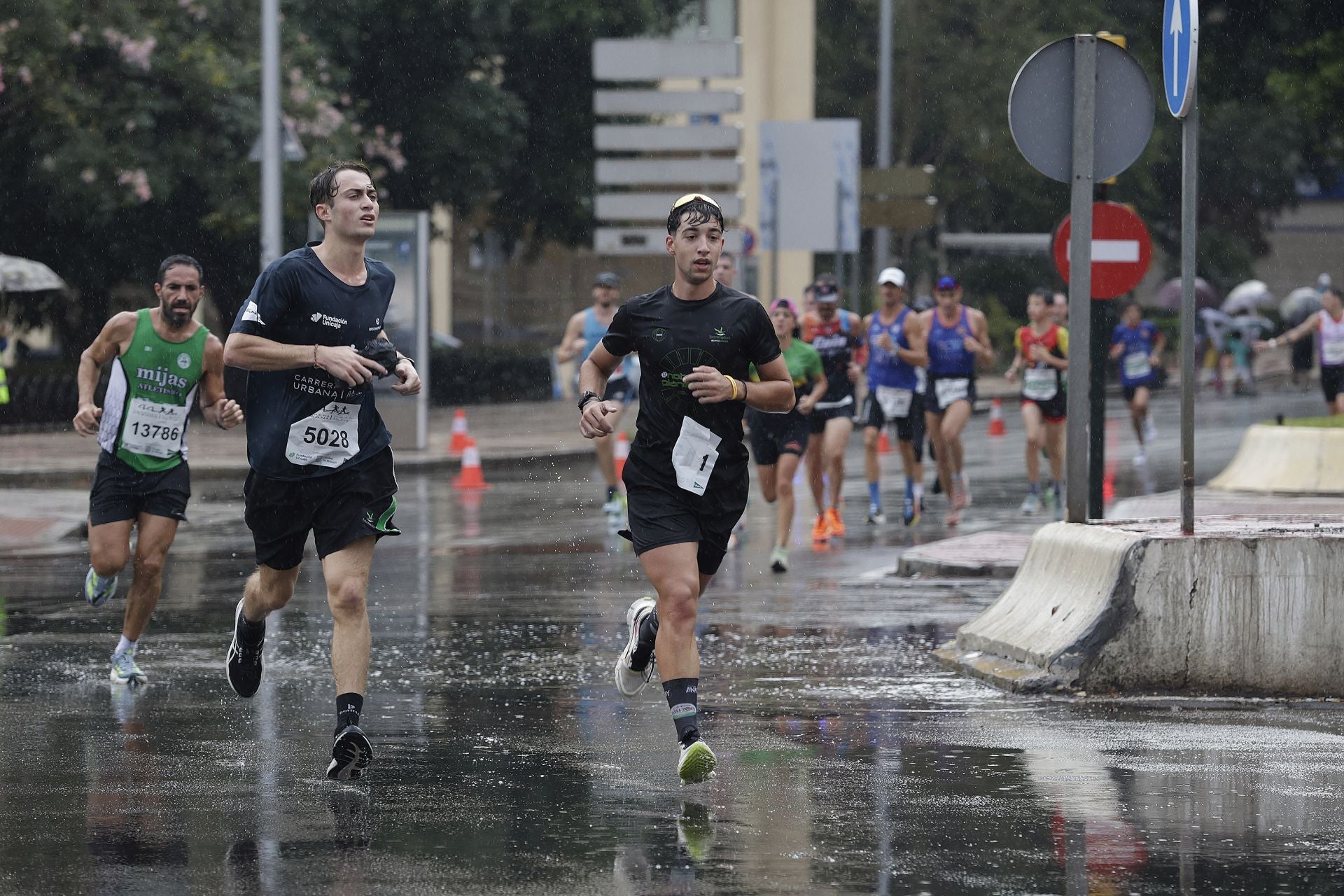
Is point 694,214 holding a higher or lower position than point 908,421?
higher

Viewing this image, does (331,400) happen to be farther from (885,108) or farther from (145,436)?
(885,108)

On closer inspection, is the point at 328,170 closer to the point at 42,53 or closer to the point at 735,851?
the point at 735,851

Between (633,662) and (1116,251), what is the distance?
4.63 metres

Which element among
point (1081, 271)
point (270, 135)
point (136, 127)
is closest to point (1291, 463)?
point (1081, 271)

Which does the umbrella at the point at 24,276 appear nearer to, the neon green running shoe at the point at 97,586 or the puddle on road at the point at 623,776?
the puddle on road at the point at 623,776

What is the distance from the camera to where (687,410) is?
285 inches

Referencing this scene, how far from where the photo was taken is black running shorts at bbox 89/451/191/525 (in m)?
9.47

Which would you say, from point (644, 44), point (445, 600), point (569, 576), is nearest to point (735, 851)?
point (445, 600)

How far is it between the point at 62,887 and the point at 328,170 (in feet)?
9.36

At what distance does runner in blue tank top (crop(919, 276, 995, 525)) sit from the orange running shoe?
3.78ft

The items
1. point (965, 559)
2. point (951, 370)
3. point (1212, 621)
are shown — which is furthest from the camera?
point (951, 370)

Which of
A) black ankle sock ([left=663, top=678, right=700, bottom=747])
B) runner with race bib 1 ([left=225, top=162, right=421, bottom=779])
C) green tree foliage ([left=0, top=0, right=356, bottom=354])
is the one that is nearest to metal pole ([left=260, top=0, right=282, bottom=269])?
green tree foliage ([left=0, top=0, right=356, bottom=354])

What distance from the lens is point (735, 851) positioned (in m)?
5.80

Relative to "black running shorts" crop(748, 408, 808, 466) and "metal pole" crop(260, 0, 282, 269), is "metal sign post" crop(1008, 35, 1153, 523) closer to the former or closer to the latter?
"black running shorts" crop(748, 408, 808, 466)
